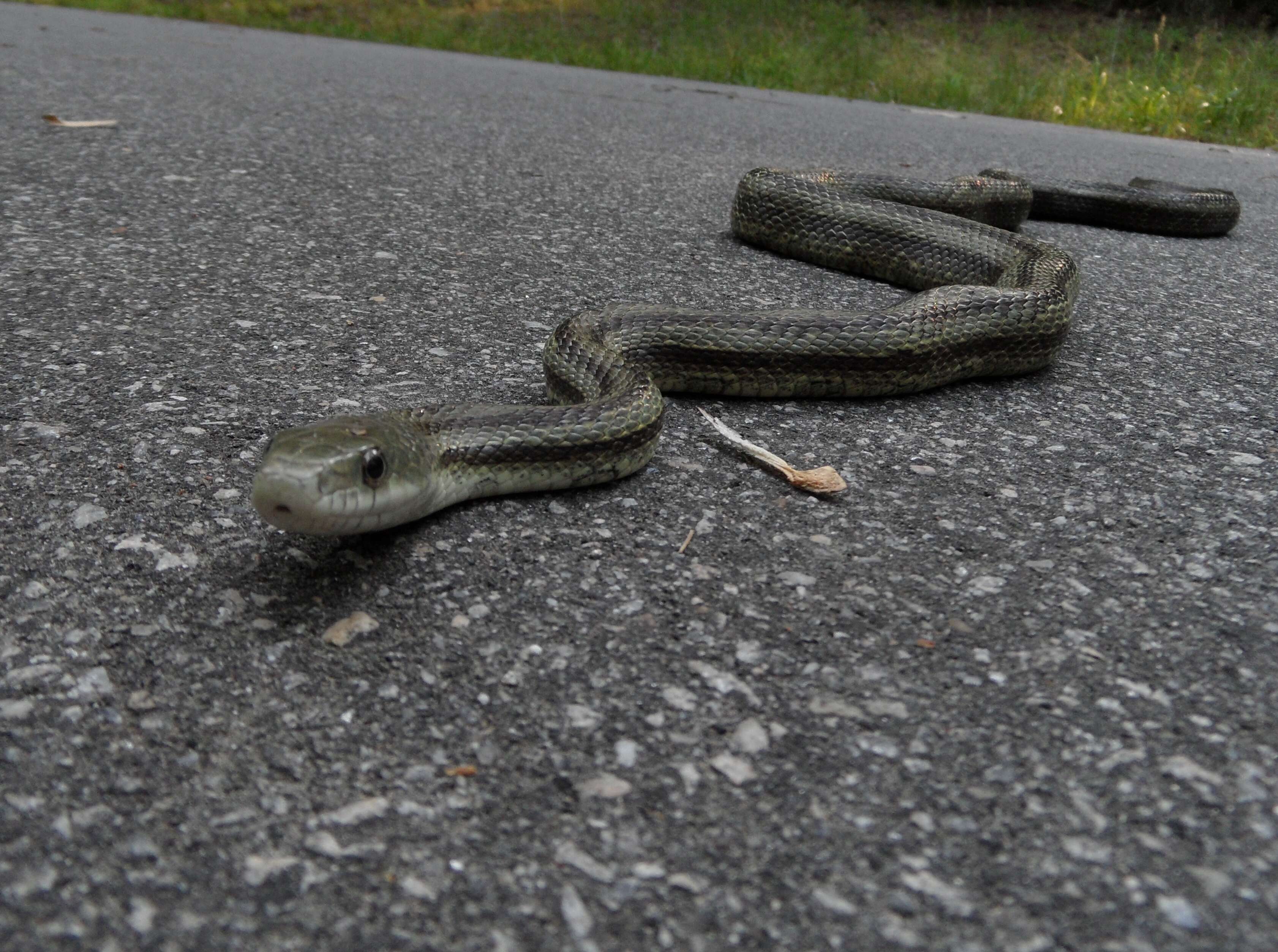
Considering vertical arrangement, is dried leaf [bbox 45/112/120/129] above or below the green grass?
below

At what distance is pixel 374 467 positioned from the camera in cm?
192

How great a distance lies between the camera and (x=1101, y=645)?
1821 millimetres

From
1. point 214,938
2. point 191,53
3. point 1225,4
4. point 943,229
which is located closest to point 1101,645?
point 214,938

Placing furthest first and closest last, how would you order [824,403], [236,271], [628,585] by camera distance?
[236,271], [824,403], [628,585]

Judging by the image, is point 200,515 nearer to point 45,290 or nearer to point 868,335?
point 45,290

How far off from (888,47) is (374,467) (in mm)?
14445

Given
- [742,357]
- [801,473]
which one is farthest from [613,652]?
[742,357]

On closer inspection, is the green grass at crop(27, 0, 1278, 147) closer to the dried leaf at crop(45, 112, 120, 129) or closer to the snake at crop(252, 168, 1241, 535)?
the snake at crop(252, 168, 1241, 535)

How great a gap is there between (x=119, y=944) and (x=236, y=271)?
9.24 feet

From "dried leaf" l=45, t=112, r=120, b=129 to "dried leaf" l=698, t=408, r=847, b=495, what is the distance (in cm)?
477

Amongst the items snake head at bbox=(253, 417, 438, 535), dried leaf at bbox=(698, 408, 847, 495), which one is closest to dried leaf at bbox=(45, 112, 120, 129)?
snake head at bbox=(253, 417, 438, 535)

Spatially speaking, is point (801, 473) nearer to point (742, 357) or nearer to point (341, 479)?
point (742, 357)

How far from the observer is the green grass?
9.96m

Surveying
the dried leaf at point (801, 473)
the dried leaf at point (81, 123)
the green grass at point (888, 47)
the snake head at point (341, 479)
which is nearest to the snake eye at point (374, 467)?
the snake head at point (341, 479)
